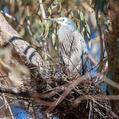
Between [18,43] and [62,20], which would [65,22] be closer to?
[62,20]

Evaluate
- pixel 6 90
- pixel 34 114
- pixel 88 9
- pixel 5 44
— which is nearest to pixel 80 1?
pixel 88 9

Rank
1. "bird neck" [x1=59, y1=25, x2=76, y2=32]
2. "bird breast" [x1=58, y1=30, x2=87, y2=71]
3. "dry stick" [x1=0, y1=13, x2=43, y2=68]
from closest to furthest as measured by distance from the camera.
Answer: "dry stick" [x1=0, y1=13, x2=43, y2=68] → "bird breast" [x1=58, y1=30, x2=87, y2=71] → "bird neck" [x1=59, y1=25, x2=76, y2=32]

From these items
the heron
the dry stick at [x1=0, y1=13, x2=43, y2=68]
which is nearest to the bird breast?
the heron

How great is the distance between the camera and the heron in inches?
155

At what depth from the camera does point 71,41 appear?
4.27 m

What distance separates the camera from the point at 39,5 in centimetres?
490

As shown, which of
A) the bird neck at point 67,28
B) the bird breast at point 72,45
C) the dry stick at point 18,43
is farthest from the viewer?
the bird neck at point 67,28

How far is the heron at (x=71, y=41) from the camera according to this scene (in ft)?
13.0

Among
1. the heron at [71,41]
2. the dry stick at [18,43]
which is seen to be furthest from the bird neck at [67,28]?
the dry stick at [18,43]

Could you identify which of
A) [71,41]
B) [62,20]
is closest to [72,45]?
[71,41]

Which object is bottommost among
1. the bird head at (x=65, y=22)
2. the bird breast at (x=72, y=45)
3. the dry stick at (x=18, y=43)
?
the bird breast at (x=72, y=45)

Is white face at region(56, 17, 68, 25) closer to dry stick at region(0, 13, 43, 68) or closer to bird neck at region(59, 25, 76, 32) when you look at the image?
bird neck at region(59, 25, 76, 32)

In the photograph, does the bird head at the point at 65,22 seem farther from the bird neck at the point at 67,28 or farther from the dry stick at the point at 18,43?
the dry stick at the point at 18,43

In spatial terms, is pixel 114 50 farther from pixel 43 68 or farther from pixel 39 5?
pixel 39 5
